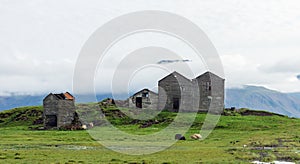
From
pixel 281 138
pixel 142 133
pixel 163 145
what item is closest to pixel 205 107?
pixel 142 133

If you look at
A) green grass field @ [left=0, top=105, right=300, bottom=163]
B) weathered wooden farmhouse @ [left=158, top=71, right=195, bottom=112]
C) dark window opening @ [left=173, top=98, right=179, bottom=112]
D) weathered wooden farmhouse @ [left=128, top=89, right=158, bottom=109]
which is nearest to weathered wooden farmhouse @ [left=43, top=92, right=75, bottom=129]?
green grass field @ [left=0, top=105, right=300, bottom=163]

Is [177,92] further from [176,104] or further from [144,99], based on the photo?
[144,99]

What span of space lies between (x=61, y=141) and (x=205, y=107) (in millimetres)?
45347

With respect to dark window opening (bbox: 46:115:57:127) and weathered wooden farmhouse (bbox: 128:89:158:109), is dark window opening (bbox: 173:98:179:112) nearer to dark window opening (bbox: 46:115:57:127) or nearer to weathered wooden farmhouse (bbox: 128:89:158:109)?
weathered wooden farmhouse (bbox: 128:89:158:109)

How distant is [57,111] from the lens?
88.4m

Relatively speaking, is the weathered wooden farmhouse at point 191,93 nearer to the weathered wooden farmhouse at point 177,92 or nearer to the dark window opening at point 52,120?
the weathered wooden farmhouse at point 177,92

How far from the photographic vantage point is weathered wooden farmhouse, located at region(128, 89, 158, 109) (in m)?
103

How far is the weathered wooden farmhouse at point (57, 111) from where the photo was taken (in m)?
88.3

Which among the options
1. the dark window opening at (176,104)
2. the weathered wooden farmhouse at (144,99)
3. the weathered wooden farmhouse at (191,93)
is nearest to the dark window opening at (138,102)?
the weathered wooden farmhouse at (144,99)

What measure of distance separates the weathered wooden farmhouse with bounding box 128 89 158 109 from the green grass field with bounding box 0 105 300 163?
809 cm

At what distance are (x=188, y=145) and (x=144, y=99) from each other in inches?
1755

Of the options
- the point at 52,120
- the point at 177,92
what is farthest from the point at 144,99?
the point at 52,120

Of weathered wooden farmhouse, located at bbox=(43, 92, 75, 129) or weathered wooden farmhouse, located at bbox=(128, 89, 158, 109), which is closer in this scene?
weathered wooden farmhouse, located at bbox=(43, 92, 75, 129)

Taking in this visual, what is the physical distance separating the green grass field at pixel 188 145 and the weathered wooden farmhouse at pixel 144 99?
8.09 meters
